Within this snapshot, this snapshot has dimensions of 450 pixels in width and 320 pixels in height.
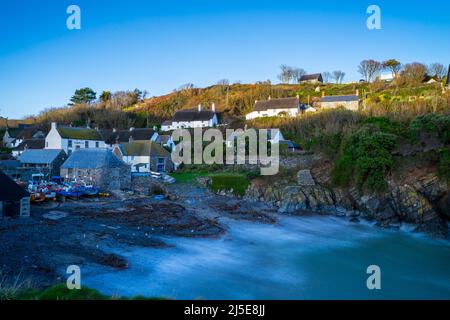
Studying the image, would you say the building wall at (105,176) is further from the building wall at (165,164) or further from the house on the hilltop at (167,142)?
the house on the hilltop at (167,142)

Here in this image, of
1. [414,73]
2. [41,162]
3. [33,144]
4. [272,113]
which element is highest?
[414,73]

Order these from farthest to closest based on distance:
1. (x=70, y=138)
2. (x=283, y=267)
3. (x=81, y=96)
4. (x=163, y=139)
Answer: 1. (x=81, y=96)
2. (x=163, y=139)
3. (x=70, y=138)
4. (x=283, y=267)

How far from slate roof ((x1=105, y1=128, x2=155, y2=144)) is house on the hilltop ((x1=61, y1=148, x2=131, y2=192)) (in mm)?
16509

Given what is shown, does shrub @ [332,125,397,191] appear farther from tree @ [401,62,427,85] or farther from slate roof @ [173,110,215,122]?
tree @ [401,62,427,85]

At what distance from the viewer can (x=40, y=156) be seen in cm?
3784

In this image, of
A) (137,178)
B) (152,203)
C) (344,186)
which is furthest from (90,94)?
(344,186)

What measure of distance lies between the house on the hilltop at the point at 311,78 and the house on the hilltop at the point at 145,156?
212 ft

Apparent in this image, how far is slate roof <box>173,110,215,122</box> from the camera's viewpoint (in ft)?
209

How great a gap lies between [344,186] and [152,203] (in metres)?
16.8

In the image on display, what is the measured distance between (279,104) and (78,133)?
33959 millimetres

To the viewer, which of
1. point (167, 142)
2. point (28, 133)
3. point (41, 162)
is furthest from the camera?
point (28, 133)

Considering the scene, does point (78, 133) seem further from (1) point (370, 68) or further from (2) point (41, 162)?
(1) point (370, 68)

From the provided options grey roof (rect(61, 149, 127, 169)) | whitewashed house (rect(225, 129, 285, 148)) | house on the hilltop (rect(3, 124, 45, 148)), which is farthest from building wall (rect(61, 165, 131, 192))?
house on the hilltop (rect(3, 124, 45, 148))

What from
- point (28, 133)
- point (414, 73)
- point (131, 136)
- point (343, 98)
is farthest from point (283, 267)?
point (414, 73)
